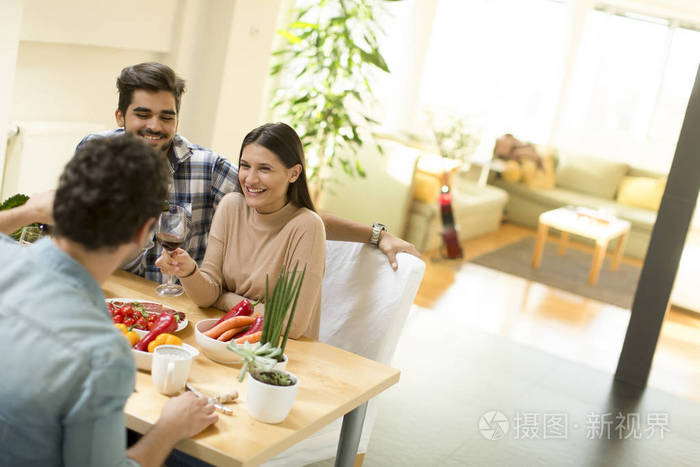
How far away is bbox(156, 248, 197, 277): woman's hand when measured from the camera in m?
2.06

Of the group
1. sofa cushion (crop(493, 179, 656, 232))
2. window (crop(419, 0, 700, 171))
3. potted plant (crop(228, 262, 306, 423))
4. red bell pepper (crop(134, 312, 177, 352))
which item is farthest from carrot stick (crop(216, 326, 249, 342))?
window (crop(419, 0, 700, 171))

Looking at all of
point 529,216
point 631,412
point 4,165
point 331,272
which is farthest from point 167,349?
point 529,216

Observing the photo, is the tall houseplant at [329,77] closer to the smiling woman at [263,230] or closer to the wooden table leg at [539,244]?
the wooden table leg at [539,244]

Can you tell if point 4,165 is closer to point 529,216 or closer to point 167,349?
point 167,349

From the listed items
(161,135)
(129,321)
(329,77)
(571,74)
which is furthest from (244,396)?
(329,77)

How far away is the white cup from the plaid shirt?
107 cm

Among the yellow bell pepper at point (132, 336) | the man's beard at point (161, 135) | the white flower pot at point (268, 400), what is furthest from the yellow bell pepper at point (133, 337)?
the man's beard at point (161, 135)

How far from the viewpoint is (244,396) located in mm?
1683

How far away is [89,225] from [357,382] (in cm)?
90

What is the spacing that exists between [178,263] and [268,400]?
633 mm

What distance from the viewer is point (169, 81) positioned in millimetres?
2592

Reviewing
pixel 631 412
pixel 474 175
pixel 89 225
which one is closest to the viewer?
pixel 89 225

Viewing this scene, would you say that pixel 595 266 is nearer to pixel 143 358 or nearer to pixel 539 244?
pixel 539 244

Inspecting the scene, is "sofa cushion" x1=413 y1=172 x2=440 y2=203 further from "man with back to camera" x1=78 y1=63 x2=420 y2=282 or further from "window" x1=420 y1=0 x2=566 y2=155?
"man with back to camera" x1=78 y1=63 x2=420 y2=282
